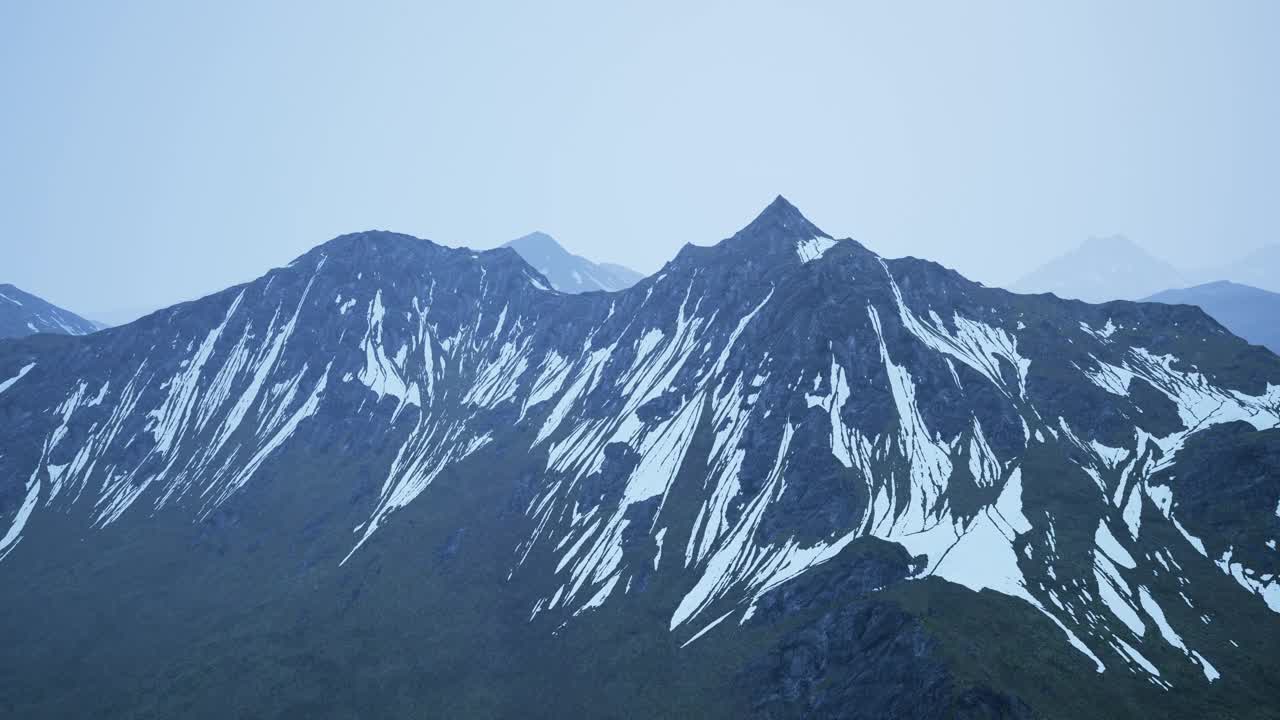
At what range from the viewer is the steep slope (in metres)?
87.4

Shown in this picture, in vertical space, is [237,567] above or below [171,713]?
above

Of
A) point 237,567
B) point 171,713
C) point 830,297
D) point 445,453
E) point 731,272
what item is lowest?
point 171,713

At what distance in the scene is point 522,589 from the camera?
127938 mm

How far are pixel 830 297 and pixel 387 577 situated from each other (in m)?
116

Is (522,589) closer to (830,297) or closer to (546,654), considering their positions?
(546,654)

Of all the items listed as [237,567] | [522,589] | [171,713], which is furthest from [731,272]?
[171,713]

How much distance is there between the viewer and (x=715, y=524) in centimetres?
12600

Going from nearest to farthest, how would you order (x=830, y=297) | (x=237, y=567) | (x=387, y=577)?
(x=387, y=577) < (x=237, y=567) < (x=830, y=297)

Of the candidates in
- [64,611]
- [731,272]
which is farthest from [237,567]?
[731,272]

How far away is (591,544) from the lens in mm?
132000

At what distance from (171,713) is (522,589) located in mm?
56860

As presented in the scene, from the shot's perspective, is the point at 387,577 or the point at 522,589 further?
the point at 387,577

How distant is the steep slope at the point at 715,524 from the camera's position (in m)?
87.4

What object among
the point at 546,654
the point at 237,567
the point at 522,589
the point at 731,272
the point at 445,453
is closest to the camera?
the point at 546,654
